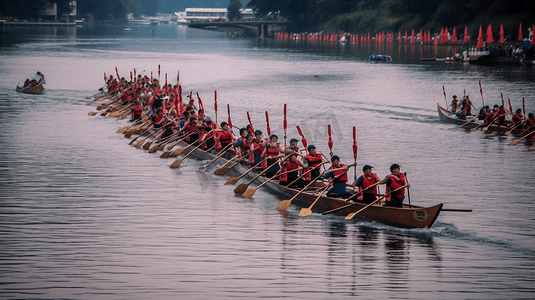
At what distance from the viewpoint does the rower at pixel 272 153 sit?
24.3m

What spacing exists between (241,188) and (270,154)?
1802 millimetres

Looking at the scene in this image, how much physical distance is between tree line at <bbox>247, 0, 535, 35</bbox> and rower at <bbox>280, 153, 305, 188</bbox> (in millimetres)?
71054

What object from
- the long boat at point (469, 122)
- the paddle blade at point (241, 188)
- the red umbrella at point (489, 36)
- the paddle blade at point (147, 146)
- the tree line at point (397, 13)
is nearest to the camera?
the paddle blade at point (241, 188)

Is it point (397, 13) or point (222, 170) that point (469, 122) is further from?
point (397, 13)

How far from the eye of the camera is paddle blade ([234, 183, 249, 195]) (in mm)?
23984

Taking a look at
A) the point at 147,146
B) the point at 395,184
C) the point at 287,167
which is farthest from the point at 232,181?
the point at 147,146

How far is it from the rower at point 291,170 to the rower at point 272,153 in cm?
131

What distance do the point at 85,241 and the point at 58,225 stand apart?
2.00 m

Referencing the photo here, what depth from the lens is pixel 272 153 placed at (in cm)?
2461

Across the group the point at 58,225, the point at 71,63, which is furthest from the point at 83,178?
the point at 71,63

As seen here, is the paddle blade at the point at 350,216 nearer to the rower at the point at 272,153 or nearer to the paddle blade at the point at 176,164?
the rower at the point at 272,153

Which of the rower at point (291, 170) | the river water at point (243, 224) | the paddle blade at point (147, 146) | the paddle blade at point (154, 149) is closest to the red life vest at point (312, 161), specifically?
the rower at point (291, 170)

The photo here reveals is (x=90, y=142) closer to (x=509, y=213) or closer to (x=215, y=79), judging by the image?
(x=509, y=213)

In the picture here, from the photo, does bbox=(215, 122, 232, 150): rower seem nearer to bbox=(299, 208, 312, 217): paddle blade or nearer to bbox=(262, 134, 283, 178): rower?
bbox=(262, 134, 283, 178): rower
